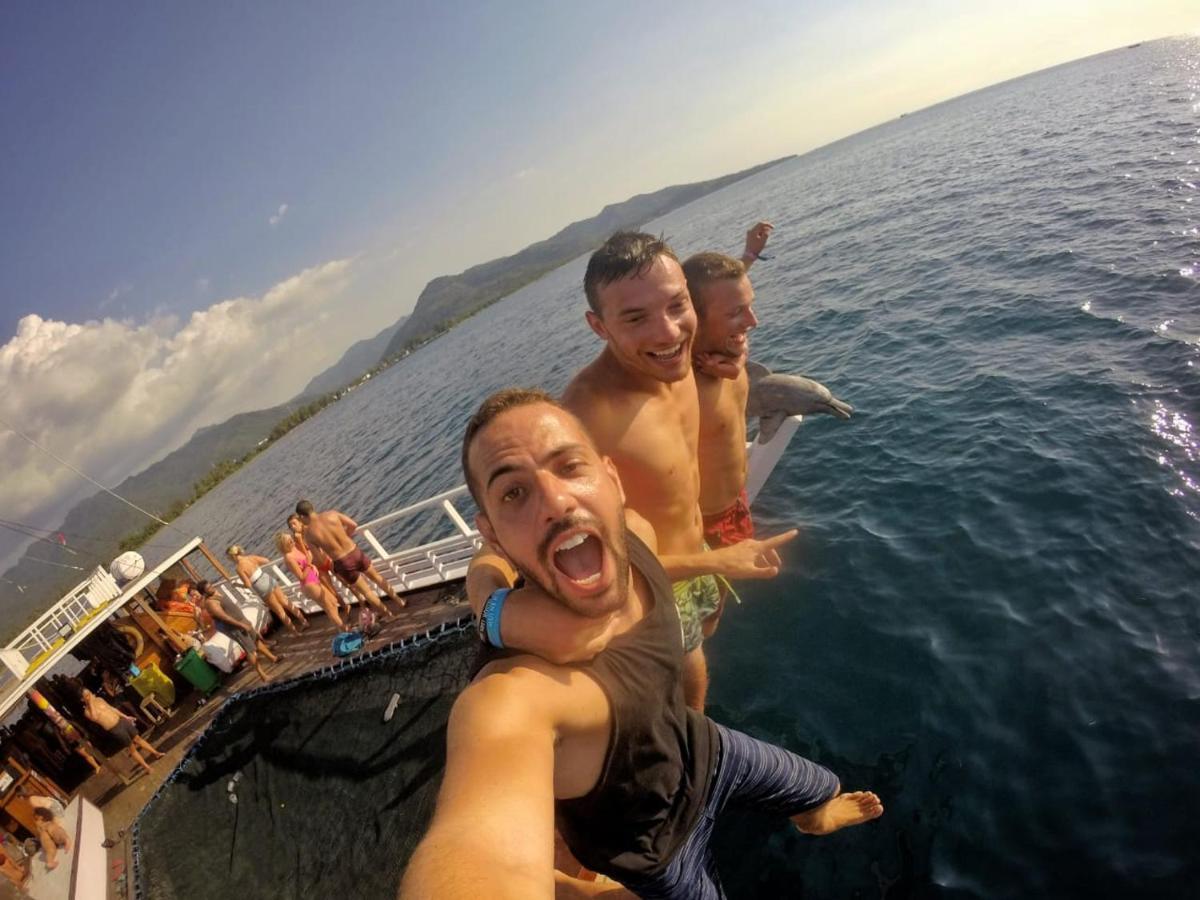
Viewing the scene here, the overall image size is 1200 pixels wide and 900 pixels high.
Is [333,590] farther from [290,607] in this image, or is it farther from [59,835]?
[59,835]

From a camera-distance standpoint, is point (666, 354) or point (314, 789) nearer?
point (666, 354)

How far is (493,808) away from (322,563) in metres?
7.18

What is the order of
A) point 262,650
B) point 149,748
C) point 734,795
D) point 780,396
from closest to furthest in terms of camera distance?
point 734,795 < point 780,396 < point 149,748 < point 262,650

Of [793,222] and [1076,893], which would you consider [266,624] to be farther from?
[793,222]

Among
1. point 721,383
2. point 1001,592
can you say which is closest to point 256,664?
point 721,383

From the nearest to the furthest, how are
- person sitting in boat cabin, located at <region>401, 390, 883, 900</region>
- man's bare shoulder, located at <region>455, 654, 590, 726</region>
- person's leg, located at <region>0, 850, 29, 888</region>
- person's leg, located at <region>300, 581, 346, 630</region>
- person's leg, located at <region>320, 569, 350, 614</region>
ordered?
person sitting in boat cabin, located at <region>401, 390, 883, 900</region> < man's bare shoulder, located at <region>455, 654, 590, 726</region> < person's leg, located at <region>0, 850, 29, 888</region> < person's leg, located at <region>300, 581, 346, 630</region> < person's leg, located at <region>320, 569, 350, 614</region>

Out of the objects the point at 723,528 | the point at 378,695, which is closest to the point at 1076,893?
the point at 723,528

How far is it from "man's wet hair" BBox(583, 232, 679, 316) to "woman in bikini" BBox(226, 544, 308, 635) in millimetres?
7522

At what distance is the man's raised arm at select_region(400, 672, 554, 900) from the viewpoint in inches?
50.8

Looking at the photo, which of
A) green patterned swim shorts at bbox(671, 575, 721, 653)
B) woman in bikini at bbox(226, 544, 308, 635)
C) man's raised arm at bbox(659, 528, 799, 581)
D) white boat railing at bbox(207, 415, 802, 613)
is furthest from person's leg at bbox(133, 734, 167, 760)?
man's raised arm at bbox(659, 528, 799, 581)

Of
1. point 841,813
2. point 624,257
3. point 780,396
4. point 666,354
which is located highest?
point 624,257

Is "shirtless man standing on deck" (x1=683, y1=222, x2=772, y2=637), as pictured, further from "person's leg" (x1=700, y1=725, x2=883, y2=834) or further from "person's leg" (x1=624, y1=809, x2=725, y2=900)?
"person's leg" (x1=624, y1=809, x2=725, y2=900)

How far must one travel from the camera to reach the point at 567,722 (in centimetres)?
171

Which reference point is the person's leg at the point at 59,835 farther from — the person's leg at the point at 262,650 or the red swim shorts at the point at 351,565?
the red swim shorts at the point at 351,565
